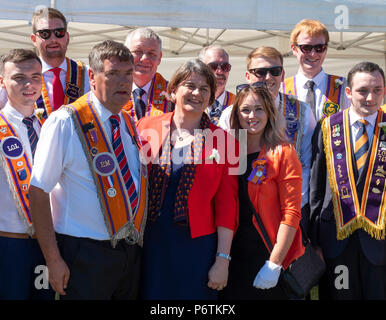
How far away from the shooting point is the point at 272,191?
276 cm

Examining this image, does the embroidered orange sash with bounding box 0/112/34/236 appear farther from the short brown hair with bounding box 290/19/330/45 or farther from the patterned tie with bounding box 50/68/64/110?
the short brown hair with bounding box 290/19/330/45

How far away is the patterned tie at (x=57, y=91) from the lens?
324 centimetres

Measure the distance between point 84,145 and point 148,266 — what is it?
0.72 meters

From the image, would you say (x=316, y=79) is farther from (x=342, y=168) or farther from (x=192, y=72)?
(x=192, y=72)

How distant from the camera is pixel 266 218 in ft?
8.93

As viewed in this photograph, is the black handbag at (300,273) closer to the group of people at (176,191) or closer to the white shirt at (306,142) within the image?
the group of people at (176,191)

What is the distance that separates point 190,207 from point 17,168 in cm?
95

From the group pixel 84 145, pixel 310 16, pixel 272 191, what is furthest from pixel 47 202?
pixel 310 16

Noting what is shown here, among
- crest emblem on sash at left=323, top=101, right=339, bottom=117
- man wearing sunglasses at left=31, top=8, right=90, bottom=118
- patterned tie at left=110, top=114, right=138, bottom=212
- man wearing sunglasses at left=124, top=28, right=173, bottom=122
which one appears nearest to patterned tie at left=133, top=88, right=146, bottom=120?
man wearing sunglasses at left=124, top=28, right=173, bottom=122

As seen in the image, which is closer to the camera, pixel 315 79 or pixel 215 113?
pixel 315 79

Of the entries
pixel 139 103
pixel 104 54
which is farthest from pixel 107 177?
pixel 139 103

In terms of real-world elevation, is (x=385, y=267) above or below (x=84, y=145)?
below
